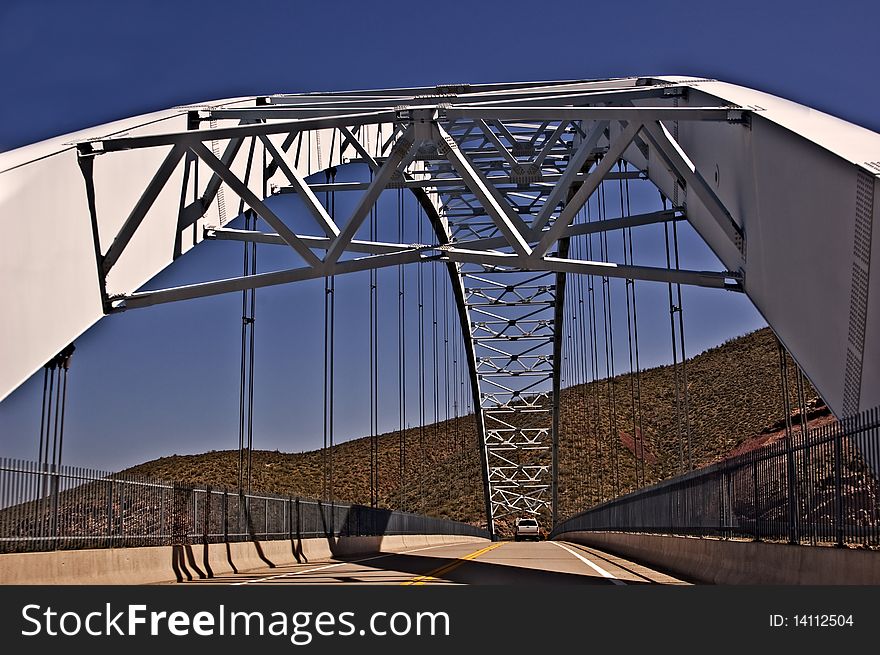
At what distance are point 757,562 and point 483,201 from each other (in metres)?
7.71

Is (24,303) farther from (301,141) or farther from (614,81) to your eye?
(614,81)

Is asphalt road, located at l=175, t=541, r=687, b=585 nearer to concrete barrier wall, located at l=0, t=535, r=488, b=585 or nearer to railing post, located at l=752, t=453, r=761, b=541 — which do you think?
concrete barrier wall, located at l=0, t=535, r=488, b=585

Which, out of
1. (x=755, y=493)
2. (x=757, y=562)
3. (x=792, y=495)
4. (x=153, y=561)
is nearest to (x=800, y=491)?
(x=792, y=495)

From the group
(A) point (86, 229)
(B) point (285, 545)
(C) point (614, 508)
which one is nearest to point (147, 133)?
(A) point (86, 229)

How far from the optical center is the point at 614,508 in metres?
35.6

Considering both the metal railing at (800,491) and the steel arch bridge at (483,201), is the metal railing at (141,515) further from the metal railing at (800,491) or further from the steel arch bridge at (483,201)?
the metal railing at (800,491)

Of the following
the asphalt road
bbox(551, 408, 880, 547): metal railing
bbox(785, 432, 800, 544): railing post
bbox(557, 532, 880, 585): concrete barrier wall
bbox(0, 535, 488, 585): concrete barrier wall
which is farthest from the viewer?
the asphalt road

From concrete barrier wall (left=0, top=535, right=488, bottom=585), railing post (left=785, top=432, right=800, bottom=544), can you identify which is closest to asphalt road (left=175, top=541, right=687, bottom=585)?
concrete barrier wall (left=0, top=535, right=488, bottom=585)

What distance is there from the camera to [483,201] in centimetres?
1902

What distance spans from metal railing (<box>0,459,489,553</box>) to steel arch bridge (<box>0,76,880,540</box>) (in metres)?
1.88

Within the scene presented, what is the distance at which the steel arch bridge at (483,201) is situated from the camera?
13953 millimetres

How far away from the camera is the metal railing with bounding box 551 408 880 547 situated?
1128 centimetres

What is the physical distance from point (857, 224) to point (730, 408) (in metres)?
101

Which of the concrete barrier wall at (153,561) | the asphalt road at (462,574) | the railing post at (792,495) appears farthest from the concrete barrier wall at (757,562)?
the concrete barrier wall at (153,561)
